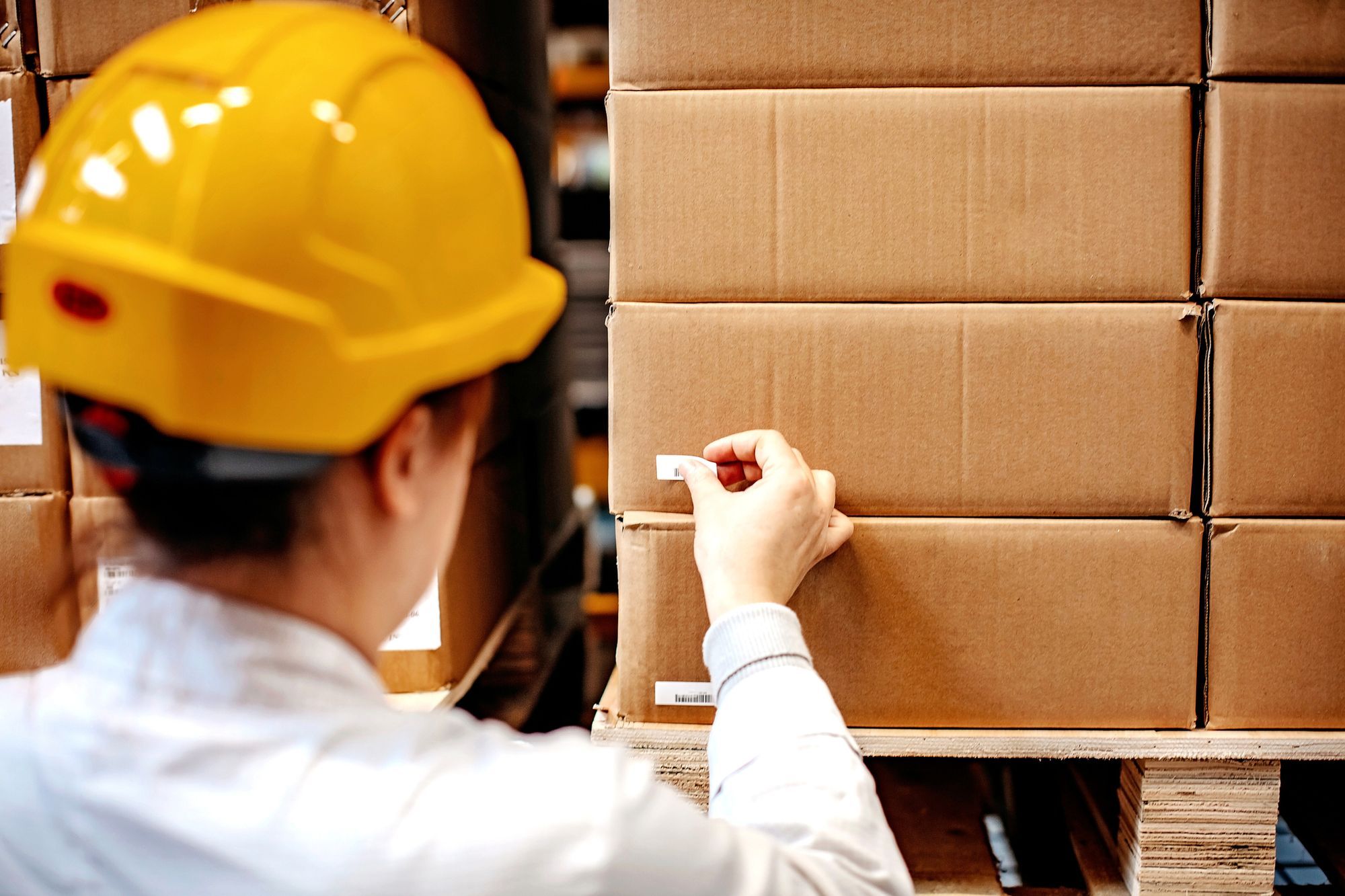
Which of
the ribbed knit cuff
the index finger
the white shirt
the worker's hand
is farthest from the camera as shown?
the index finger

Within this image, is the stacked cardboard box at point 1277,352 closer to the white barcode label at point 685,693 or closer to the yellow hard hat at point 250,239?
the white barcode label at point 685,693

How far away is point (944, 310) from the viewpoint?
118cm

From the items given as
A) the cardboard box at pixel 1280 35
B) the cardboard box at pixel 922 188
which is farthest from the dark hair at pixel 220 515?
the cardboard box at pixel 1280 35

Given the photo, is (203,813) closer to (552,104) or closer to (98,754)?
(98,754)

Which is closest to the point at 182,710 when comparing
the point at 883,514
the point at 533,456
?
the point at 883,514

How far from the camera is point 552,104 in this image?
2.10 metres

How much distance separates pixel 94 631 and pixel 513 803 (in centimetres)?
29

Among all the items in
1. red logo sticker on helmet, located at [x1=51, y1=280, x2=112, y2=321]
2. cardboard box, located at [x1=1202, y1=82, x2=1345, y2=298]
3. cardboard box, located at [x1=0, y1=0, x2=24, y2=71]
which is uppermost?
cardboard box, located at [x1=0, y1=0, x2=24, y2=71]

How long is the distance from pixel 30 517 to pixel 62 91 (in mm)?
576

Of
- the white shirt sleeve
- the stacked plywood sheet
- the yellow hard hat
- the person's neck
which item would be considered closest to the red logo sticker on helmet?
the yellow hard hat

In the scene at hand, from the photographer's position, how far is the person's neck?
61 centimetres

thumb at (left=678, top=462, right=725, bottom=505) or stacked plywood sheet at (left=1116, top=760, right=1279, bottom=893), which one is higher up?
thumb at (left=678, top=462, right=725, bottom=505)

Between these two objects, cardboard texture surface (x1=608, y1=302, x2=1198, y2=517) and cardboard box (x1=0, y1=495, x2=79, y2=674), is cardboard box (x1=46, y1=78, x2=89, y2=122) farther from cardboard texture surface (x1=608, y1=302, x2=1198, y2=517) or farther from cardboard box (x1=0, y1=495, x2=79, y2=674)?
cardboard texture surface (x1=608, y1=302, x2=1198, y2=517)

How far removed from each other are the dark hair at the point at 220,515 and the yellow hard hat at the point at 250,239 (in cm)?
3
